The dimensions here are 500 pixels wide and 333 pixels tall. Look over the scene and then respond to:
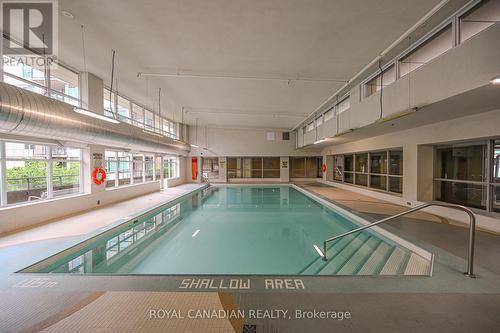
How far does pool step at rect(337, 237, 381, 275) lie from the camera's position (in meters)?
3.21

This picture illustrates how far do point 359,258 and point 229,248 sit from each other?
2.46 metres

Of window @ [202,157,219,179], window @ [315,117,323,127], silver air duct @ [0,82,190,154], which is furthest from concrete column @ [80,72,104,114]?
window @ [315,117,323,127]

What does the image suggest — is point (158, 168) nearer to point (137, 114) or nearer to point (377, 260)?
point (137, 114)

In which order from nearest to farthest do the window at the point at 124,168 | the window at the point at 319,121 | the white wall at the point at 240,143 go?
1. the window at the point at 124,168
2. the window at the point at 319,121
3. the white wall at the point at 240,143

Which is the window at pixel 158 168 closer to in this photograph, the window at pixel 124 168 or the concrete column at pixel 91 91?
the window at pixel 124 168

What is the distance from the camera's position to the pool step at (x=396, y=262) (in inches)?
113

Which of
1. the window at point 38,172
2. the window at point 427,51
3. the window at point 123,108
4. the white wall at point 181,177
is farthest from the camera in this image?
the white wall at point 181,177

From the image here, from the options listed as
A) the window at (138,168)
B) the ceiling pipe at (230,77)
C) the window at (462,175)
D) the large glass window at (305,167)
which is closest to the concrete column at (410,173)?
the window at (462,175)

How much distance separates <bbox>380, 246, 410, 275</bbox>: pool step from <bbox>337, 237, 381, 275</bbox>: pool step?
0.35 m

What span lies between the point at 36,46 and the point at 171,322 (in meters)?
6.00

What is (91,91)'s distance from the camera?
5.89 m

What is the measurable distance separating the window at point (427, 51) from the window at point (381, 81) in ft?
1.08

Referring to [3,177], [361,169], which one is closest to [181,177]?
[3,177]

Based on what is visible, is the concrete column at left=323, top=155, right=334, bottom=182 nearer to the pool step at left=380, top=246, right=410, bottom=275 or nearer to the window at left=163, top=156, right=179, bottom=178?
the pool step at left=380, top=246, right=410, bottom=275
